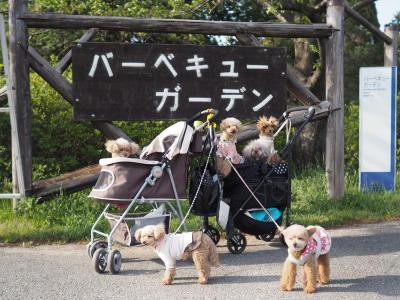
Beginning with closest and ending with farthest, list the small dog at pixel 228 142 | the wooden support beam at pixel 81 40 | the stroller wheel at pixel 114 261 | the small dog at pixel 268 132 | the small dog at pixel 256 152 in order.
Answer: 1. the stroller wheel at pixel 114 261
2. the small dog at pixel 228 142
3. the small dog at pixel 256 152
4. the small dog at pixel 268 132
5. the wooden support beam at pixel 81 40

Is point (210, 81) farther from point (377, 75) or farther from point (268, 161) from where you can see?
point (377, 75)

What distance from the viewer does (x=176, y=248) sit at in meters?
4.73

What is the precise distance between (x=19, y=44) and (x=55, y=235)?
6.93 ft

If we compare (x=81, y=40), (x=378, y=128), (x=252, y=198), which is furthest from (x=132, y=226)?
(x=378, y=128)

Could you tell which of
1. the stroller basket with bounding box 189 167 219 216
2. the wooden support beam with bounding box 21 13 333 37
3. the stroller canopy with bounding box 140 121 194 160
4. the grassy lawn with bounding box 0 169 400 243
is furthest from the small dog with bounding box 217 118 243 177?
the wooden support beam with bounding box 21 13 333 37

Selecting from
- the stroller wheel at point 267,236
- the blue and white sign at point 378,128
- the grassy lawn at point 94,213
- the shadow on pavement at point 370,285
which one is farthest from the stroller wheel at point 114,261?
the blue and white sign at point 378,128

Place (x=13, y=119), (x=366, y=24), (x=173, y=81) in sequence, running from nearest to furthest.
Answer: (x=13, y=119), (x=173, y=81), (x=366, y=24)

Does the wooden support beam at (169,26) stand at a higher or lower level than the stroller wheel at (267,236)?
higher

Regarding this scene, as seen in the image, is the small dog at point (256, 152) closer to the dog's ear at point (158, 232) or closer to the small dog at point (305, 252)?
the small dog at point (305, 252)

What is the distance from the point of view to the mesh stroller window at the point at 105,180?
501cm

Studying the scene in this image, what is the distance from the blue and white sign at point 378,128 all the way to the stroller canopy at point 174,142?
147 inches

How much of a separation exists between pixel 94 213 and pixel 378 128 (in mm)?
4053

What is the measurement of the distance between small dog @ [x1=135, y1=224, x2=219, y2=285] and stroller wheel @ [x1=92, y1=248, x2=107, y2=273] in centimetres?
40

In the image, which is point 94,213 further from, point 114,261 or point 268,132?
point 268,132
